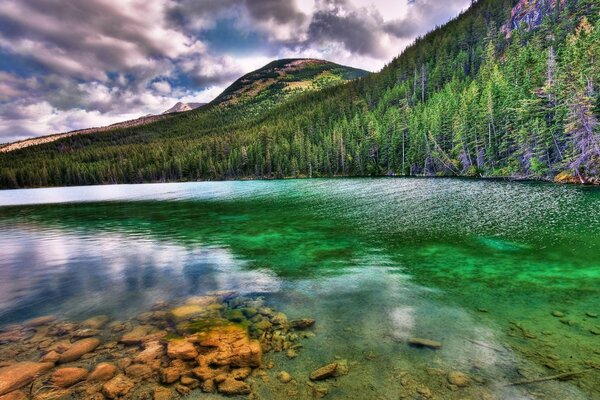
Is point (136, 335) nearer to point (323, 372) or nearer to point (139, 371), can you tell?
point (139, 371)

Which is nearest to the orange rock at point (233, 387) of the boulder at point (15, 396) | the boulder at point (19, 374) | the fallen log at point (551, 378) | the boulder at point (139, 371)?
the boulder at point (139, 371)

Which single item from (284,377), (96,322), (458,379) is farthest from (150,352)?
(458,379)

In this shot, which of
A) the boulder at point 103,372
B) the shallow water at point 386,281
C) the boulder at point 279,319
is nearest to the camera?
the boulder at point 103,372

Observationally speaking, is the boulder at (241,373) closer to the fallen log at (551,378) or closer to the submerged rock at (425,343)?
the submerged rock at (425,343)

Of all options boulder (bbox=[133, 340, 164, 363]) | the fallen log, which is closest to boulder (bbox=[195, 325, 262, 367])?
boulder (bbox=[133, 340, 164, 363])

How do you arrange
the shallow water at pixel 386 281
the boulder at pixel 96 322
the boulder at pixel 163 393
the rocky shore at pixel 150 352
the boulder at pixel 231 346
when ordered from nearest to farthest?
1. the boulder at pixel 163 393
2. the rocky shore at pixel 150 352
3. the shallow water at pixel 386 281
4. the boulder at pixel 231 346
5. the boulder at pixel 96 322

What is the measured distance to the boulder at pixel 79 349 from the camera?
9.29 metres

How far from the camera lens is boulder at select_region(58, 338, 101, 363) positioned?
9289mm

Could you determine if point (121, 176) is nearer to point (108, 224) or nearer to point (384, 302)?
point (108, 224)

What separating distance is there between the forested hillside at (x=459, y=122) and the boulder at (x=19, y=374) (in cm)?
6564

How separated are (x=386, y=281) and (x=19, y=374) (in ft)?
45.6

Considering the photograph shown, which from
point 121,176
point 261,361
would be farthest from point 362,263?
point 121,176

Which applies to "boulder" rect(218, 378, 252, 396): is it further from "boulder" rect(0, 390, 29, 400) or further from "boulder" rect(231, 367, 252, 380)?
"boulder" rect(0, 390, 29, 400)

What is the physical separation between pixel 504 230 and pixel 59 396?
91.8 feet
